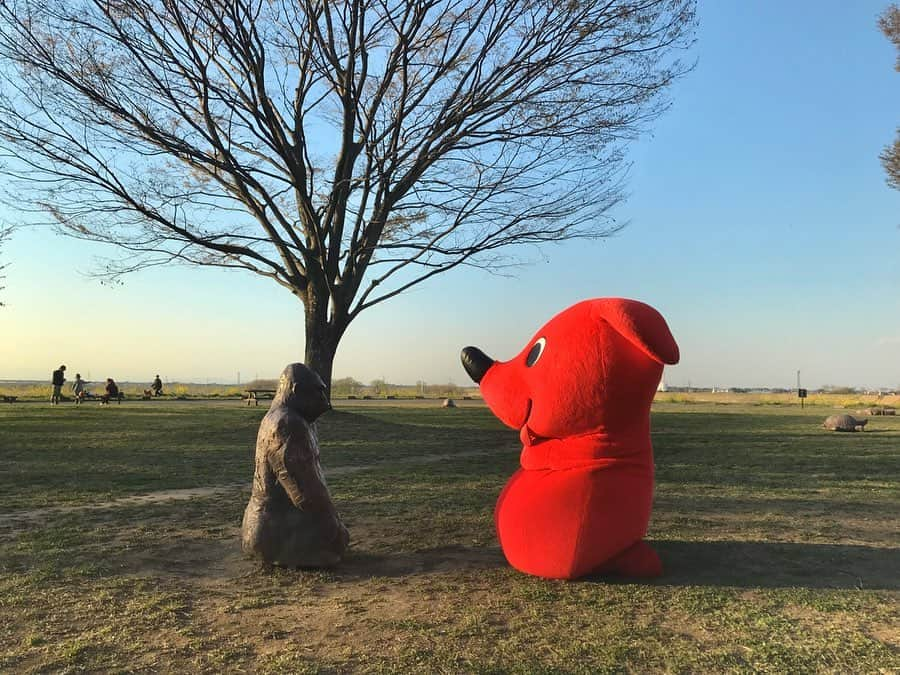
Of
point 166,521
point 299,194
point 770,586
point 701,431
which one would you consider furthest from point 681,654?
point 701,431

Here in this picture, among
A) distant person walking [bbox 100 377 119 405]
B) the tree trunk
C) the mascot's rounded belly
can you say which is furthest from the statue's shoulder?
distant person walking [bbox 100 377 119 405]

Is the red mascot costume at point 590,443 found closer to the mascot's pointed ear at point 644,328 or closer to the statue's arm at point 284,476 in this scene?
the mascot's pointed ear at point 644,328

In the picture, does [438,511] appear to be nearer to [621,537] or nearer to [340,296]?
[621,537]

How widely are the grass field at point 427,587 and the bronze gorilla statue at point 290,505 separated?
0.17 metres

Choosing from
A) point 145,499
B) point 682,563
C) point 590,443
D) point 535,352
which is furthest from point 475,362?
point 145,499

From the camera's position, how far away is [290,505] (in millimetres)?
5027

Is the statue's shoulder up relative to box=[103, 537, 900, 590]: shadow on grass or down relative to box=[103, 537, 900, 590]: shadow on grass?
up

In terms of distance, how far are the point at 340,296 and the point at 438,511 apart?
33.1 ft

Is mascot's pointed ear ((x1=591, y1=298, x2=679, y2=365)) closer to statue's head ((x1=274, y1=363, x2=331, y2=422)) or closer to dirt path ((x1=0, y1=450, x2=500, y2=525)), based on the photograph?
statue's head ((x1=274, y1=363, x2=331, y2=422))

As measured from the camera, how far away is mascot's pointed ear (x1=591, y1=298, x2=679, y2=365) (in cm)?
424

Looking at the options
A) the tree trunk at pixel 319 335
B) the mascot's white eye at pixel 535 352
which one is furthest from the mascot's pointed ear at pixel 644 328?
the tree trunk at pixel 319 335

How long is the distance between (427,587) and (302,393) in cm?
175

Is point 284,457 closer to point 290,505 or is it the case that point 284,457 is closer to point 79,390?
point 290,505

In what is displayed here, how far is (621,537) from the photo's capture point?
4.59 meters
